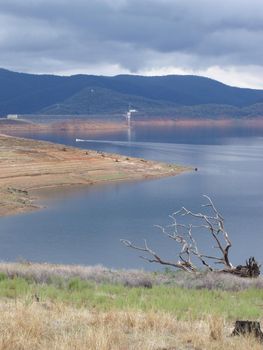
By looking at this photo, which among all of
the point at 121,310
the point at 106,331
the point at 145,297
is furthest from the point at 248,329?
the point at 145,297

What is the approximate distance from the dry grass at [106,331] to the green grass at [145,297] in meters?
0.92

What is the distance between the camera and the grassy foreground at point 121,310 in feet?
21.4

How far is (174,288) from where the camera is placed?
11977 mm

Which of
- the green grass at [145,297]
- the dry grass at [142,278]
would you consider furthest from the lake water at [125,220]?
the green grass at [145,297]

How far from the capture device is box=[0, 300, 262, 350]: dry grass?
6211mm

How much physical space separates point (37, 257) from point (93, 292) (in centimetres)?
1592

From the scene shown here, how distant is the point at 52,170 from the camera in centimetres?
5781

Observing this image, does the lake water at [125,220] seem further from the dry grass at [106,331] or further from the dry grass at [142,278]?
the dry grass at [106,331]

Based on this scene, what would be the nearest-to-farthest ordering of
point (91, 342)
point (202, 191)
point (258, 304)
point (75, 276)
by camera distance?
point (91, 342), point (258, 304), point (75, 276), point (202, 191)

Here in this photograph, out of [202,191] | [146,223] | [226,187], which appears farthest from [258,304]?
[226,187]

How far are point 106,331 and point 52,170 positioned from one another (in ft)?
169

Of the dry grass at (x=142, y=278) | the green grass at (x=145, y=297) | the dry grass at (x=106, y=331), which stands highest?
the dry grass at (x=106, y=331)

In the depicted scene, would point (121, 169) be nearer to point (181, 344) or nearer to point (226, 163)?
point (226, 163)

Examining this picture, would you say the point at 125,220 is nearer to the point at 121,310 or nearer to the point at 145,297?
the point at 145,297
